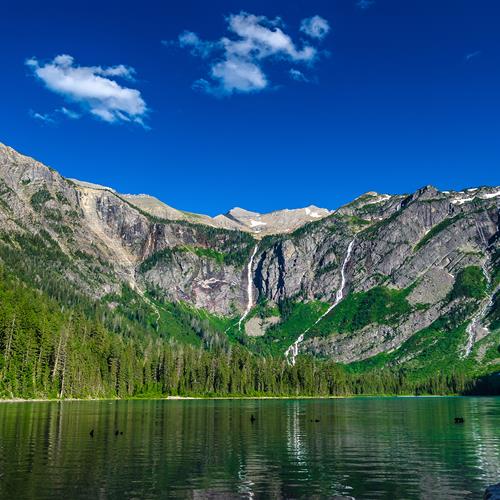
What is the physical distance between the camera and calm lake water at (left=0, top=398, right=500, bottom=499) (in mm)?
36938

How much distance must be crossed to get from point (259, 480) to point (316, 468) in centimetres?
777

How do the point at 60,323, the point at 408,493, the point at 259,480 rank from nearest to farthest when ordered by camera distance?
the point at 408,493, the point at 259,480, the point at 60,323

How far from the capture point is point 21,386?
149125 mm

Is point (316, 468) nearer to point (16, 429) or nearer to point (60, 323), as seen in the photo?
point (16, 429)

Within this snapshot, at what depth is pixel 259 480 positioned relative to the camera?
40844 mm

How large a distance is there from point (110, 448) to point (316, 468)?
878 inches

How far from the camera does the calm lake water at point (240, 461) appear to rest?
36.9 metres

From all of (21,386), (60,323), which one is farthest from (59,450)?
(60,323)

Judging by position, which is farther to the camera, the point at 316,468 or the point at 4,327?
the point at 4,327

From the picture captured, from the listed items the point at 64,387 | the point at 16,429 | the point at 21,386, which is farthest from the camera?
the point at 64,387

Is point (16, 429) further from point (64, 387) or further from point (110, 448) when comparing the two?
point (64, 387)

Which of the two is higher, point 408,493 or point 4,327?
point 4,327

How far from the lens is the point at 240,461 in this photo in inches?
1977

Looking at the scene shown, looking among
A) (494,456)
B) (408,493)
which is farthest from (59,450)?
(494,456)
